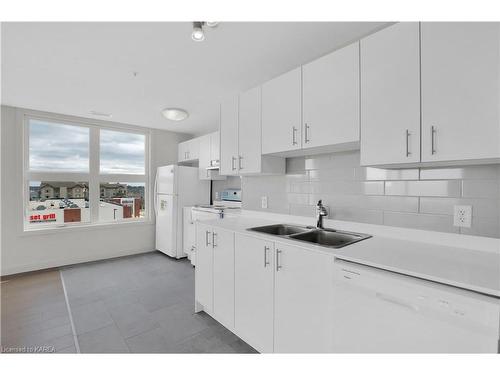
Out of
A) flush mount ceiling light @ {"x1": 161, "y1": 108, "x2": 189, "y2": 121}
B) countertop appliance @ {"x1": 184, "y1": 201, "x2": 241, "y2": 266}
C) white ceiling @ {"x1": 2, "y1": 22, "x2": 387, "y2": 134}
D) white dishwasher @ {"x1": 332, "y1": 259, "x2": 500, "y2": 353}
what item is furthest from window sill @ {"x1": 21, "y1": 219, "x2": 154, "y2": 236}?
white dishwasher @ {"x1": 332, "y1": 259, "x2": 500, "y2": 353}

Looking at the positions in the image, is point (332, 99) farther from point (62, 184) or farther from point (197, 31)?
point (62, 184)

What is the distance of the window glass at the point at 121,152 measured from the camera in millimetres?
4145

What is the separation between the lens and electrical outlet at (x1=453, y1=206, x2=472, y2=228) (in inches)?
55.1

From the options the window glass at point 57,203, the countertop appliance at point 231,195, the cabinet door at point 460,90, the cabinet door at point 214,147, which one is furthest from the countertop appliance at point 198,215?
the cabinet door at point 460,90

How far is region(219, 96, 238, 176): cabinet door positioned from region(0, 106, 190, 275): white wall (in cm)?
260

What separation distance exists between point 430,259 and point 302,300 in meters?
0.72

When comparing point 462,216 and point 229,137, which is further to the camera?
point 229,137

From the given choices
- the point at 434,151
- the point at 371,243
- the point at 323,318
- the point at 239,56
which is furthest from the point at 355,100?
the point at 323,318

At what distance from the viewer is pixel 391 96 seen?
4.67 feet

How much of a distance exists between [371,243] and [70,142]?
4415 mm

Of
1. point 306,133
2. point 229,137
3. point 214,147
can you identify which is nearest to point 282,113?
point 306,133

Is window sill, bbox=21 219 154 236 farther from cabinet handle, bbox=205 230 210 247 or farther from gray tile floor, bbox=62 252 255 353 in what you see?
cabinet handle, bbox=205 230 210 247

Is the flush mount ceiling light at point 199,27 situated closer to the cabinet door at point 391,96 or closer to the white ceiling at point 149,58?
the white ceiling at point 149,58

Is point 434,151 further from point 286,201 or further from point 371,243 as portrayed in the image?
point 286,201
